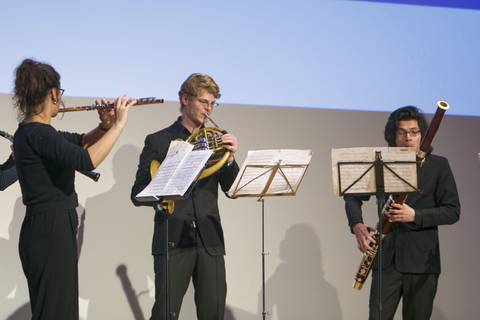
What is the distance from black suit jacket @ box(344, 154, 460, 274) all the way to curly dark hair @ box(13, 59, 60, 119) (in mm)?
1827

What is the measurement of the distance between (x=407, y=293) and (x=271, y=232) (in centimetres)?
150

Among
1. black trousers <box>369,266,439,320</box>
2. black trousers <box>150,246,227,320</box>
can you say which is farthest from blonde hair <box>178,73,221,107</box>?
black trousers <box>369,266,439,320</box>

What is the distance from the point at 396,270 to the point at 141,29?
7.61ft

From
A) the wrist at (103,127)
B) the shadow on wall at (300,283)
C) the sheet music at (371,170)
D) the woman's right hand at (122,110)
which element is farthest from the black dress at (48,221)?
the shadow on wall at (300,283)

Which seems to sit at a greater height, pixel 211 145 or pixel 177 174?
pixel 211 145

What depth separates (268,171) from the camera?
11.0ft

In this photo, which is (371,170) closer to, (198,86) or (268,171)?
(268,171)

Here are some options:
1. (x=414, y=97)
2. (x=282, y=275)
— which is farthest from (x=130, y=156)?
(x=414, y=97)

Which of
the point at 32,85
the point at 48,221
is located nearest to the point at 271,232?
the point at 48,221

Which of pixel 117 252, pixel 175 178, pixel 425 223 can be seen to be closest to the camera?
pixel 175 178

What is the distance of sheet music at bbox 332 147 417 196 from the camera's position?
3209mm

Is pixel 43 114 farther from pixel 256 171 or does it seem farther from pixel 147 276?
pixel 147 276

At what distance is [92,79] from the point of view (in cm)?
436

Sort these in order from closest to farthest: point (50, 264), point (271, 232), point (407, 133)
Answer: point (50, 264) < point (407, 133) < point (271, 232)
